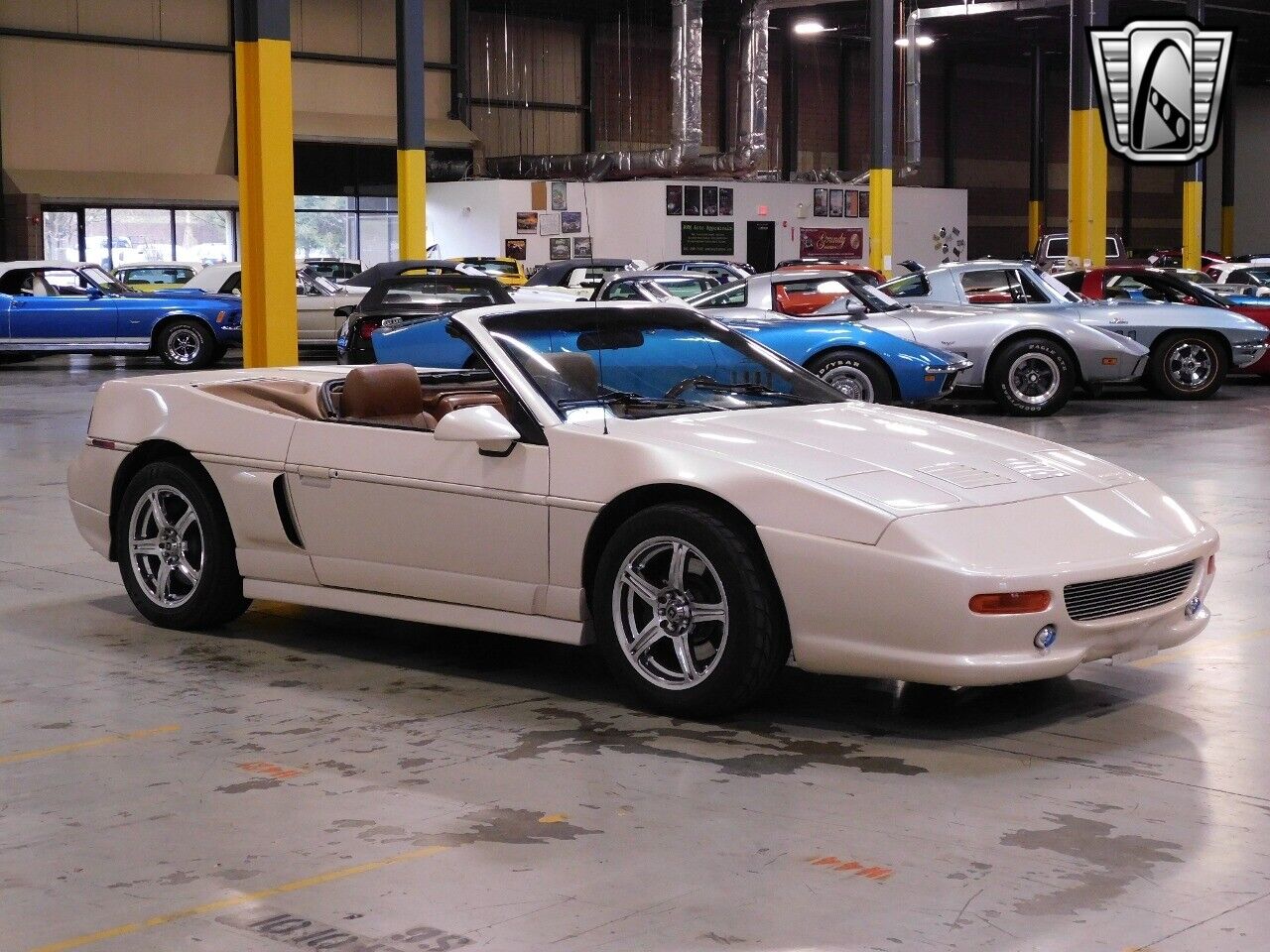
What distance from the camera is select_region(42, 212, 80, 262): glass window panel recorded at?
36.0 metres

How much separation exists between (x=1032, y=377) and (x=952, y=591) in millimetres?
11848

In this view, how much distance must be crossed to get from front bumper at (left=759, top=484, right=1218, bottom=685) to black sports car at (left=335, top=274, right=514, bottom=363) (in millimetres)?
12581

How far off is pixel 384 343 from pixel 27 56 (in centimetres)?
2323

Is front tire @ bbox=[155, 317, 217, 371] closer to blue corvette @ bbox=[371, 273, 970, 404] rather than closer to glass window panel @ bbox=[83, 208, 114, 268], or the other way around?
blue corvette @ bbox=[371, 273, 970, 404]

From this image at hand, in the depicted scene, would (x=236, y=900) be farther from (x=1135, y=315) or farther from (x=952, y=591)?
(x=1135, y=315)

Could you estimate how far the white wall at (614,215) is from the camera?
A: 37.2m

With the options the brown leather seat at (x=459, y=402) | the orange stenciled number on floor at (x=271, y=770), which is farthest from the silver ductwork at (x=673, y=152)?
the orange stenciled number on floor at (x=271, y=770)

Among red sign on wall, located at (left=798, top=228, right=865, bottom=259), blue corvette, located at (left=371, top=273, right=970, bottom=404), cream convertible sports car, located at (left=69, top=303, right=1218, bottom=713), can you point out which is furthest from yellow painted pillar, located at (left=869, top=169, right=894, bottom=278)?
cream convertible sports car, located at (left=69, top=303, right=1218, bottom=713)

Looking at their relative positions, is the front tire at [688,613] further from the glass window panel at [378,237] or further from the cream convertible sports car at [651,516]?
the glass window panel at [378,237]

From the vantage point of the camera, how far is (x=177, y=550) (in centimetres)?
668

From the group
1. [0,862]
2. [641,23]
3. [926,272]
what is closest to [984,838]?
[0,862]

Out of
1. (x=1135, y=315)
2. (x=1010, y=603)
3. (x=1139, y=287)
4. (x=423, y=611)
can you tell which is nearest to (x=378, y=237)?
(x=1139, y=287)

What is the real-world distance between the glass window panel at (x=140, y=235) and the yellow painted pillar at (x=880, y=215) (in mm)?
16245

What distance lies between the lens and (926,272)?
56.1 ft
